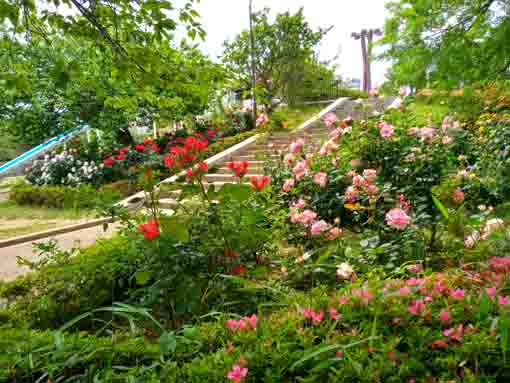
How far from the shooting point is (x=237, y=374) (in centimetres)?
81

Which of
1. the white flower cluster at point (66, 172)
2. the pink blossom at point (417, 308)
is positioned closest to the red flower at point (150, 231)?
the pink blossom at point (417, 308)

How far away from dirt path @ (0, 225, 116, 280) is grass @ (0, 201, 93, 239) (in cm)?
35

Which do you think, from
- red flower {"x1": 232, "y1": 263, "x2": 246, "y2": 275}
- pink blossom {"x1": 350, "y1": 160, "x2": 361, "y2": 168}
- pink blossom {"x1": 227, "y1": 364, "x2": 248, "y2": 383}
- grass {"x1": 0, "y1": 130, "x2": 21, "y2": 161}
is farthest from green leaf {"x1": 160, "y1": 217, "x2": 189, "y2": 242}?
grass {"x1": 0, "y1": 130, "x2": 21, "y2": 161}

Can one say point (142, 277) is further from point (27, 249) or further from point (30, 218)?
point (30, 218)

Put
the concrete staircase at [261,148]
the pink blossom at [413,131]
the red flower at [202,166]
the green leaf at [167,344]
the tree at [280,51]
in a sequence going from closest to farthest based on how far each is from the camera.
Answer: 1. the green leaf at [167,344]
2. the red flower at [202,166]
3. the pink blossom at [413,131]
4. the concrete staircase at [261,148]
5. the tree at [280,51]

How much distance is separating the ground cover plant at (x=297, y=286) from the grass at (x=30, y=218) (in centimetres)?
363

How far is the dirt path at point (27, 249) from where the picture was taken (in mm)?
3746

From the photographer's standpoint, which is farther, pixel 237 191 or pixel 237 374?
pixel 237 191

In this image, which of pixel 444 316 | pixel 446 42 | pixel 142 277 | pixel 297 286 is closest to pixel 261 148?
pixel 446 42

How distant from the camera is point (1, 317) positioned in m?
2.03

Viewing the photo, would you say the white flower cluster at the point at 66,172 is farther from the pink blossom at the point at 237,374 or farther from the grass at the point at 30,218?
the pink blossom at the point at 237,374

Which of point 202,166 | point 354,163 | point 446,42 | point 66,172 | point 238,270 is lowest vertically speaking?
point 66,172

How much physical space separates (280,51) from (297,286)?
14095 mm

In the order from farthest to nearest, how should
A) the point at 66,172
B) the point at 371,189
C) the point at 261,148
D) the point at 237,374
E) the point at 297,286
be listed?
the point at 66,172, the point at 261,148, the point at 371,189, the point at 297,286, the point at 237,374
